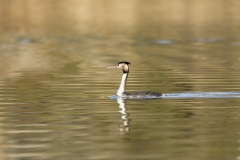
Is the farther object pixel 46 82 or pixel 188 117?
pixel 46 82

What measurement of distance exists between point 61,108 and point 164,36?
35835 mm

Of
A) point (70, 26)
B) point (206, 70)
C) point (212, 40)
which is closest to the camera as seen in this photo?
point (206, 70)

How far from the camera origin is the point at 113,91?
80.7 ft

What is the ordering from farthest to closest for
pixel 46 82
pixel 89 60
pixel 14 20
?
pixel 14 20
pixel 89 60
pixel 46 82

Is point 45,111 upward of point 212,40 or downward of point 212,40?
downward

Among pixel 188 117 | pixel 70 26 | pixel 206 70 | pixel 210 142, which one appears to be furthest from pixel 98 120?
pixel 70 26

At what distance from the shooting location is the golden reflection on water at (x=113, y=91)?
→ 50.5 ft

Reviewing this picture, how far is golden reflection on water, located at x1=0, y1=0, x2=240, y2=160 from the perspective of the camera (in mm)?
15406

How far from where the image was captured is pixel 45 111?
19953 mm

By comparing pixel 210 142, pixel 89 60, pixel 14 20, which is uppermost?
pixel 14 20

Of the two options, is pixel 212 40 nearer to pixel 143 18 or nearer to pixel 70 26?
pixel 70 26

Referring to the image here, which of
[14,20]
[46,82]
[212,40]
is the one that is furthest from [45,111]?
[14,20]

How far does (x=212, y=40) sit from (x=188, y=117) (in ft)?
107

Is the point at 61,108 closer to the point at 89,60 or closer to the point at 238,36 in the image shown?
the point at 89,60
